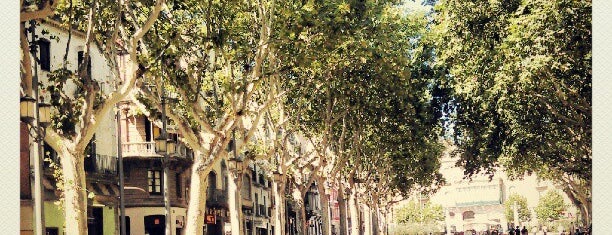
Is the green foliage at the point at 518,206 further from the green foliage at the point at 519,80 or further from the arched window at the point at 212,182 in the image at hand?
the arched window at the point at 212,182

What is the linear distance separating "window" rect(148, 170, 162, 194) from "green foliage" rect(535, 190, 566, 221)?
62.5ft

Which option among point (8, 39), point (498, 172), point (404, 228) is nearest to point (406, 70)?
→ point (498, 172)

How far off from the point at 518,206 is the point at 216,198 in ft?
74.3

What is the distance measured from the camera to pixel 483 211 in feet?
92.6

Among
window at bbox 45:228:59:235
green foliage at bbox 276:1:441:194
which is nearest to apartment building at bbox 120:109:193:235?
green foliage at bbox 276:1:441:194

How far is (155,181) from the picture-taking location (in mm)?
43094

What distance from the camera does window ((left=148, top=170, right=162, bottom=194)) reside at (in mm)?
42781

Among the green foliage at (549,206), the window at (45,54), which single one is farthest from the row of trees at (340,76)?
the window at (45,54)

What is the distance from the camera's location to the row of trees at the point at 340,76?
16.7 m

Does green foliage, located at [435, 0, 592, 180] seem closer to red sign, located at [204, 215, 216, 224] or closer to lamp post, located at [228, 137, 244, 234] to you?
lamp post, located at [228, 137, 244, 234]

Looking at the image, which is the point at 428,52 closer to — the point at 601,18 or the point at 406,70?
the point at 406,70

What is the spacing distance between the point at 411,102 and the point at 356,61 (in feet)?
13.8

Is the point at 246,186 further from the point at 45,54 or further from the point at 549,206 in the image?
the point at 549,206

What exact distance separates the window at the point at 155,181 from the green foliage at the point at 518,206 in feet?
58.6
